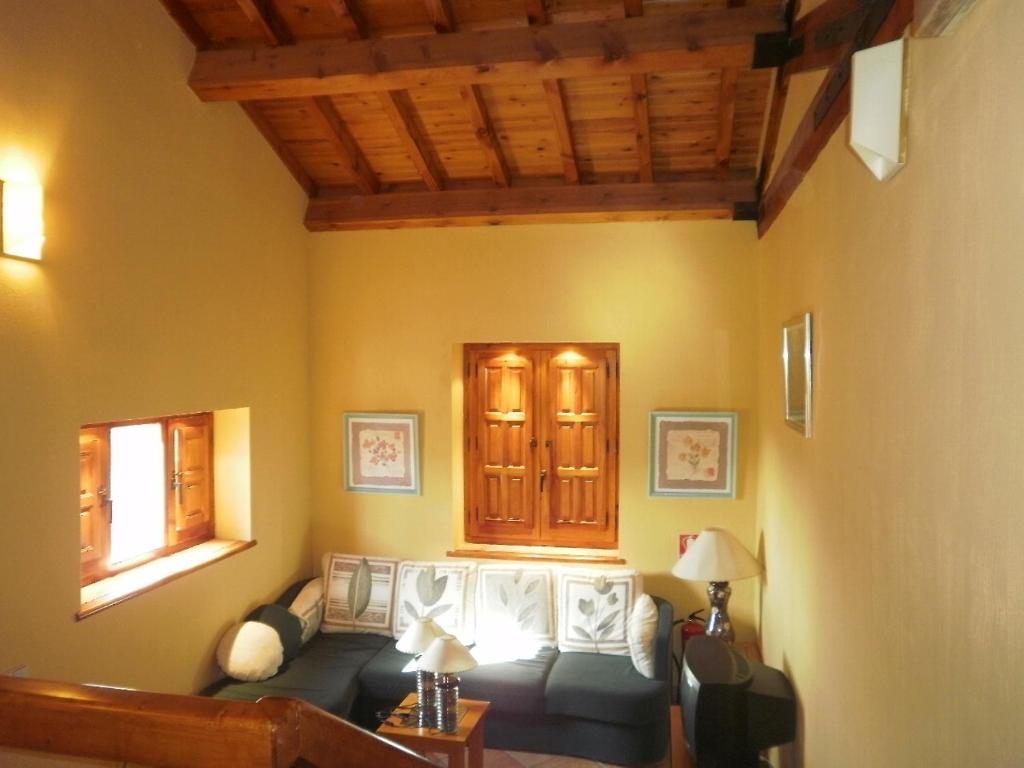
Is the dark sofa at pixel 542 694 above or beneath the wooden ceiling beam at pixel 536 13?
beneath

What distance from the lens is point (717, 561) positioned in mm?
4238

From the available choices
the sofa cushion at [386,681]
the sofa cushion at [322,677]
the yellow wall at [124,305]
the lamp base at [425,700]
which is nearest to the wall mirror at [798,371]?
the lamp base at [425,700]

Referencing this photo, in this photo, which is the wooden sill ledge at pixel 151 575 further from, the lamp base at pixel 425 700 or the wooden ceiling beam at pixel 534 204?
the wooden ceiling beam at pixel 534 204

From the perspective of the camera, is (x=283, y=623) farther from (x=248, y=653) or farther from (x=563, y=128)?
(x=563, y=128)

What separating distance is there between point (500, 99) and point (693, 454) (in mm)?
2445

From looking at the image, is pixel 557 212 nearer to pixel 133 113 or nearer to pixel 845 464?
pixel 133 113

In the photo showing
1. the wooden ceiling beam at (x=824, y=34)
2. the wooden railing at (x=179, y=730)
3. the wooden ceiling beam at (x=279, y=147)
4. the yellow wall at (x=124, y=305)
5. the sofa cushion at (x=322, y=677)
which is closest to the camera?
the wooden railing at (x=179, y=730)

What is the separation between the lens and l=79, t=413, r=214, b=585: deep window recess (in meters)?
3.65

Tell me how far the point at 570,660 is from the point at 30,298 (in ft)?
10.9

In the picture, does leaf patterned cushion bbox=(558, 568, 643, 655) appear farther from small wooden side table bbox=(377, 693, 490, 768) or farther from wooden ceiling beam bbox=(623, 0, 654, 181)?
wooden ceiling beam bbox=(623, 0, 654, 181)

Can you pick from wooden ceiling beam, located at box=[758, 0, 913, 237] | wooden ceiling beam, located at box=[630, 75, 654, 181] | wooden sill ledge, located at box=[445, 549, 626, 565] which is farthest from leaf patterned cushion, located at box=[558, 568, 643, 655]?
wooden ceiling beam, located at box=[630, 75, 654, 181]

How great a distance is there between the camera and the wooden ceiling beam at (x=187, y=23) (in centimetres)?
381

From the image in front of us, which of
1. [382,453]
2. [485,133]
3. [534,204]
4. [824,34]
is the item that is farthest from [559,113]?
[382,453]

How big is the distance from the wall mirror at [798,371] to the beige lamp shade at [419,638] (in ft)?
6.72
